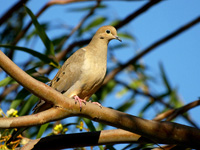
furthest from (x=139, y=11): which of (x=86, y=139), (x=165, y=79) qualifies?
(x=86, y=139)

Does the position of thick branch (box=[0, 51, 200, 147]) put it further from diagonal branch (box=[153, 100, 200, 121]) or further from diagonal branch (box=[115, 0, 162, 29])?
diagonal branch (box=[115, 0, 162, 29])

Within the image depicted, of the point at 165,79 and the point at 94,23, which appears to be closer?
the point at 165,79

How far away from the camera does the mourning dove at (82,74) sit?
8.64 ft

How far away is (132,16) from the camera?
411 centimetres

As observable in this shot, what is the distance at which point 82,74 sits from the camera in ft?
8.77

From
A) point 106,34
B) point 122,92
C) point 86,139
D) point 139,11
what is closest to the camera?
point 86,139

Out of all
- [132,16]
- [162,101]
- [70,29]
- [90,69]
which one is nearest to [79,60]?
[90,69]

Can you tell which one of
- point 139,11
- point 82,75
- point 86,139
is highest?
point 139,11

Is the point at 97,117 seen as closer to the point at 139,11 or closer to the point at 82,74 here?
the point at 82,74

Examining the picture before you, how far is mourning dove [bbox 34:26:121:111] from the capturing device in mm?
2635

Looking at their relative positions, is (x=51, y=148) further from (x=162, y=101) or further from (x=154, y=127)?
(x=162, y=101)

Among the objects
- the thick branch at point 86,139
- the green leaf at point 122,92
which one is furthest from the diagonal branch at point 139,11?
the thick branch at point 86,139

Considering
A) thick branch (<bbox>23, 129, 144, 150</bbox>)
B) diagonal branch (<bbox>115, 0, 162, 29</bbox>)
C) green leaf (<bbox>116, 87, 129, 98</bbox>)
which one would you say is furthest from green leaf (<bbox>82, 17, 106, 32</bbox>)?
thick branch (<bbox>23, 129, 144, 150</bbox>)

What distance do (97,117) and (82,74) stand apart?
2.61ft
